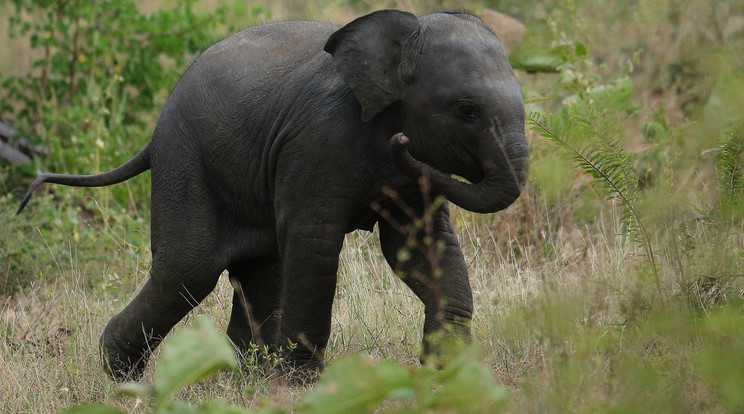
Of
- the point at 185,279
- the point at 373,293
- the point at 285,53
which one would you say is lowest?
the point at 373,293

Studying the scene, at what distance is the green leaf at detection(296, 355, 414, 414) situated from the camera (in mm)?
2807

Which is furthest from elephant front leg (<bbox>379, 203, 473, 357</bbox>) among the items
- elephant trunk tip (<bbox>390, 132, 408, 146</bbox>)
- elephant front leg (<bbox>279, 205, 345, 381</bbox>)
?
elephant trunk tip (<bbox>390, 132, 408, 146</bbox>)

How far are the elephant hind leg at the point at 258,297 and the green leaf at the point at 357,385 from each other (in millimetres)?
2808

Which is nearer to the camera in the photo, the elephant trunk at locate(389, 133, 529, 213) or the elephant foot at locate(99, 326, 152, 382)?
the elephant trunk at locate(389, 133, 529, 213)

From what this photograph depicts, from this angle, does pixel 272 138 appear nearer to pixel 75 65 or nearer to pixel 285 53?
pixel 285 53

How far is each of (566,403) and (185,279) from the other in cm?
241

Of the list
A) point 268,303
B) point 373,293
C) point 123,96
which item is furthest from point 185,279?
point 123,96

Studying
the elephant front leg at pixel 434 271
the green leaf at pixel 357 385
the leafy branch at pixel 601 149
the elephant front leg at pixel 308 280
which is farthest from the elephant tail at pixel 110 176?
the green leaf at pixel 357 385

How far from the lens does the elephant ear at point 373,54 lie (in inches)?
179

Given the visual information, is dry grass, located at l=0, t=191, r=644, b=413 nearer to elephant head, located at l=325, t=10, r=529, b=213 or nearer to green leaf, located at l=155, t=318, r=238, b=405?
elephant head, located at l=325, t=10, r=529, b=213

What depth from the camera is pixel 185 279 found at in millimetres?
5277

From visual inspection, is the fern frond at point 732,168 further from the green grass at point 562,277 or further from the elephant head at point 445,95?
the elephant head at point 445,95

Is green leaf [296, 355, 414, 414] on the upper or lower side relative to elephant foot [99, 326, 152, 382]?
upper

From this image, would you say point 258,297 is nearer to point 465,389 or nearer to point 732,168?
point 732,168
